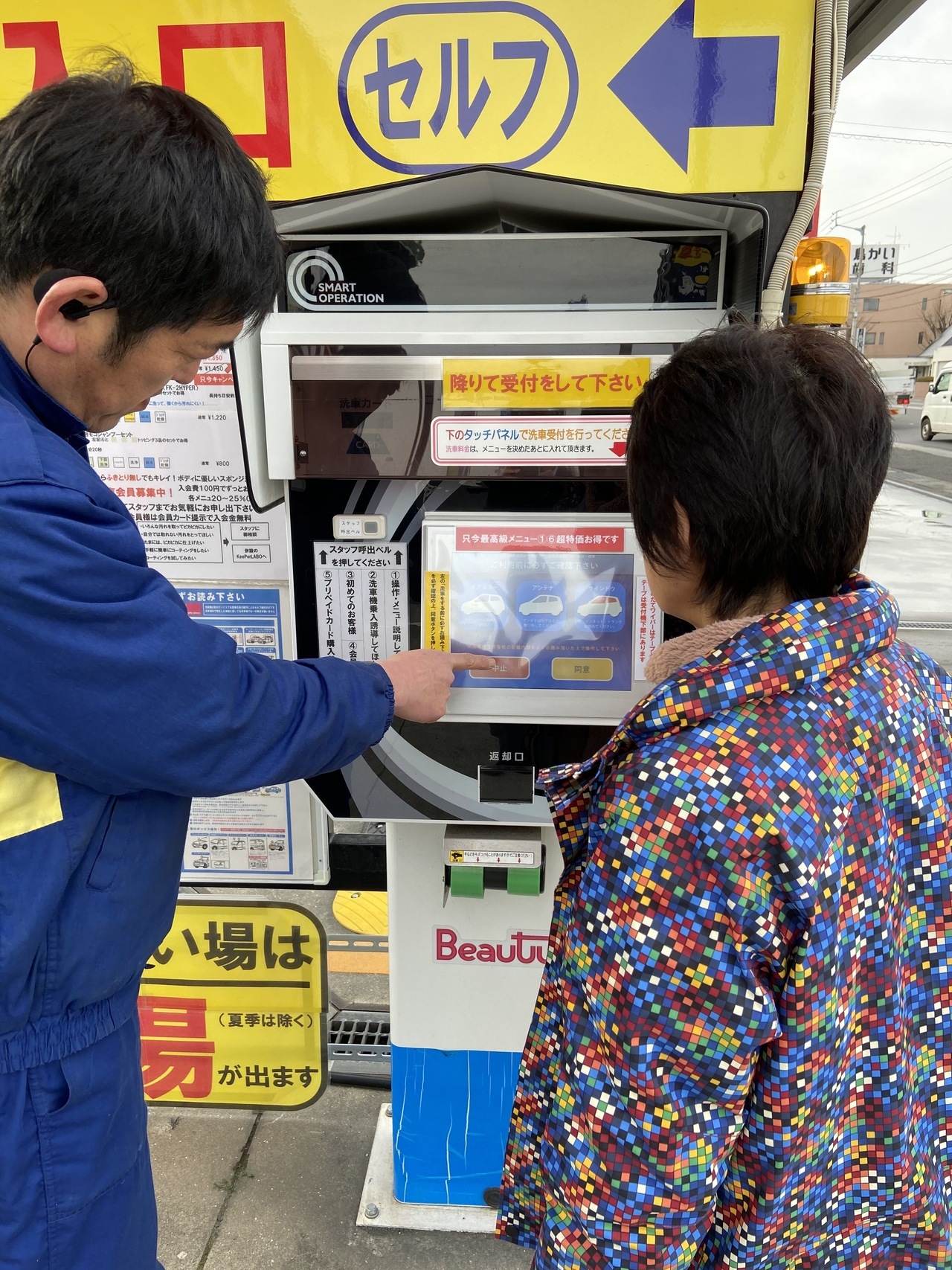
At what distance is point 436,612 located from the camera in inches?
59.2

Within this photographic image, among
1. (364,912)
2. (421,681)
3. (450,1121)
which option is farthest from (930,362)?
(421,681)

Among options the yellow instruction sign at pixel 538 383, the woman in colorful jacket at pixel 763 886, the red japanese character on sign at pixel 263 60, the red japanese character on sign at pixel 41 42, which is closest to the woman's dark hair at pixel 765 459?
the woman in colorful jacket at pixel 763 886

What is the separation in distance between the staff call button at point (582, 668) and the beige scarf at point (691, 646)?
0.39 meters

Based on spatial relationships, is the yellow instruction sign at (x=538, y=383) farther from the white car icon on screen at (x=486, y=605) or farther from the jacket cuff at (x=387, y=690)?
the jacket cuff at (x=387, y=690)

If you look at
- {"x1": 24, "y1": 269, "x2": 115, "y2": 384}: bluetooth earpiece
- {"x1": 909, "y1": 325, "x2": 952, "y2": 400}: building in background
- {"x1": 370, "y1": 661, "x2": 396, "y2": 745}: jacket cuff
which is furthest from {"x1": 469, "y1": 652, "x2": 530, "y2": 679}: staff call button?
{"x1": 909, "y1": 325, "x2": 952, "y2": 400}: building in background

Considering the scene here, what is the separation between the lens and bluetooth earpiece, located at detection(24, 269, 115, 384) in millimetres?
957

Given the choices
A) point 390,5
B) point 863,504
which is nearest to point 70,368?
point 863,504

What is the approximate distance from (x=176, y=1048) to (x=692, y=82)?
2554 mm

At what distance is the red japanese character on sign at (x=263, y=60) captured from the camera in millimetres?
1827

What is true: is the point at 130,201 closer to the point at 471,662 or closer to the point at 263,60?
the point at 471,662

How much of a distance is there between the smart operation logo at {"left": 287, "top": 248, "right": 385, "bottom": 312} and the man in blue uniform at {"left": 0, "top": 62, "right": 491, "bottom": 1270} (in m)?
0.35

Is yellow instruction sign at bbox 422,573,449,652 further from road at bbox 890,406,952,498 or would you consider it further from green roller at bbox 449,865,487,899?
road at bbox 890,406,952,498

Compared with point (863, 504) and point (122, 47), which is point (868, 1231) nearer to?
point (863, 504)

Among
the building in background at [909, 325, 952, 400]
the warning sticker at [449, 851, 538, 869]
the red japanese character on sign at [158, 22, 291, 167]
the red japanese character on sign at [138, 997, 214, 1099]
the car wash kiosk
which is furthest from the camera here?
the building in background at [909, 325, 952, 400]
